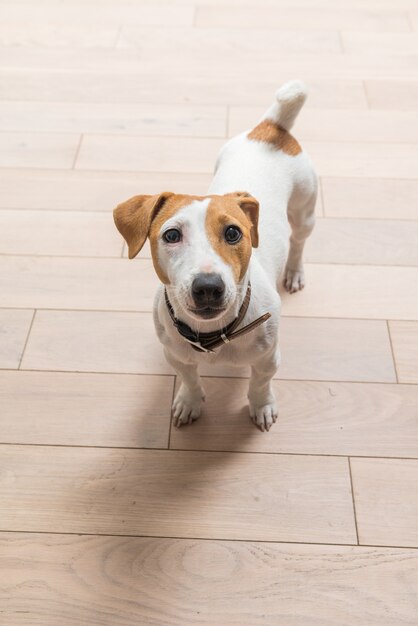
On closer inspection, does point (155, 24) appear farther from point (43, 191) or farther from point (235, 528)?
point (235, 528)

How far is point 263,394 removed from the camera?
166 cm

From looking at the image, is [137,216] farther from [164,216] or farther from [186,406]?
[186,406]

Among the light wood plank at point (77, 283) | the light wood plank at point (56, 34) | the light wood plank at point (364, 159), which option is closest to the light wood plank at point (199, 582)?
the light wood plank at point (77, 283)

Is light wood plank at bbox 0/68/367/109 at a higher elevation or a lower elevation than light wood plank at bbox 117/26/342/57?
lower

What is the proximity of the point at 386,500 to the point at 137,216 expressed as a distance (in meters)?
0.94

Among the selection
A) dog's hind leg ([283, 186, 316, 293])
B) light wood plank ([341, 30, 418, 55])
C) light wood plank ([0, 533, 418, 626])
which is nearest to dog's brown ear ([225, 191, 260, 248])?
dog's hind leg ([283, 186, 316, 293])

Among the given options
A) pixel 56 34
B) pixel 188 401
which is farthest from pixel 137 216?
pixel 56 34

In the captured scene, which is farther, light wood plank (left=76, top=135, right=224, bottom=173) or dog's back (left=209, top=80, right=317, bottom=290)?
light wood plank (left=76, top=135, right=224, bottom=173)

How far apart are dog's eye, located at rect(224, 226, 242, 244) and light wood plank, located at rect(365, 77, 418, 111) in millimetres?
1603

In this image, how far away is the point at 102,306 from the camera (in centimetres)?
198

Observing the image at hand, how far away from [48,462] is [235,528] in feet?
1.74

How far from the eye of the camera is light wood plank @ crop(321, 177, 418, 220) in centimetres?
220

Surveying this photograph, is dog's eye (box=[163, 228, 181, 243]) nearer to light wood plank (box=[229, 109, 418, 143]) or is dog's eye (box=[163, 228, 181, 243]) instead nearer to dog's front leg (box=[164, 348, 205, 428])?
dog's front leg (box=[164, 348, 205, 428])

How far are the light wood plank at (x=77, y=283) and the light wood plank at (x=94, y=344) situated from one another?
0.04 m
